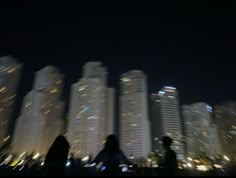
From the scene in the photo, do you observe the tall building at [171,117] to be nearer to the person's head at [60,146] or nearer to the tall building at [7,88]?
the tall building at [7,88]

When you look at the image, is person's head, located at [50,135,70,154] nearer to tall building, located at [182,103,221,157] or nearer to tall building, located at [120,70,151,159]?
tall building, located at [120,70,151,159]

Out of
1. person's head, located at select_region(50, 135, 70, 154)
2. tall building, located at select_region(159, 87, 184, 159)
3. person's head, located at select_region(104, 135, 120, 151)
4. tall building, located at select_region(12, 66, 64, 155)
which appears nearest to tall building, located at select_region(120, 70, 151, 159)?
tall building, located at select_region(159, 87, 184, 159)

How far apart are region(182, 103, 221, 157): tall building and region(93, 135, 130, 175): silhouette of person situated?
115638 millimetres

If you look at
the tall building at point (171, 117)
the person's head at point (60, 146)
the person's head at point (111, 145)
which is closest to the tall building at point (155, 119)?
the tall building at point (171, 117)

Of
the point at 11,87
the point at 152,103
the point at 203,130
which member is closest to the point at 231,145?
the point at 203,130

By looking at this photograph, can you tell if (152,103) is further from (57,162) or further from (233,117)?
(57,162)

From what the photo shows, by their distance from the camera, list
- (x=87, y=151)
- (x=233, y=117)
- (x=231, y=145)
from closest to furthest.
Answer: (x=231, y=145)
(x=87, y=151)
(x=233, y=117)

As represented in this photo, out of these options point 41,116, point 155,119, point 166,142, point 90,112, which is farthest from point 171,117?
point 166,142

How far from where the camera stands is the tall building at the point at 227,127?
100 metres

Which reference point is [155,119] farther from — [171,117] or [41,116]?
[41,116]

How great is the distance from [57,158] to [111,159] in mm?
1167

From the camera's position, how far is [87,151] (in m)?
108

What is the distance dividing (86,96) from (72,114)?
460 inches

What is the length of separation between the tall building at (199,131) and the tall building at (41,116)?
71029 millimetres
